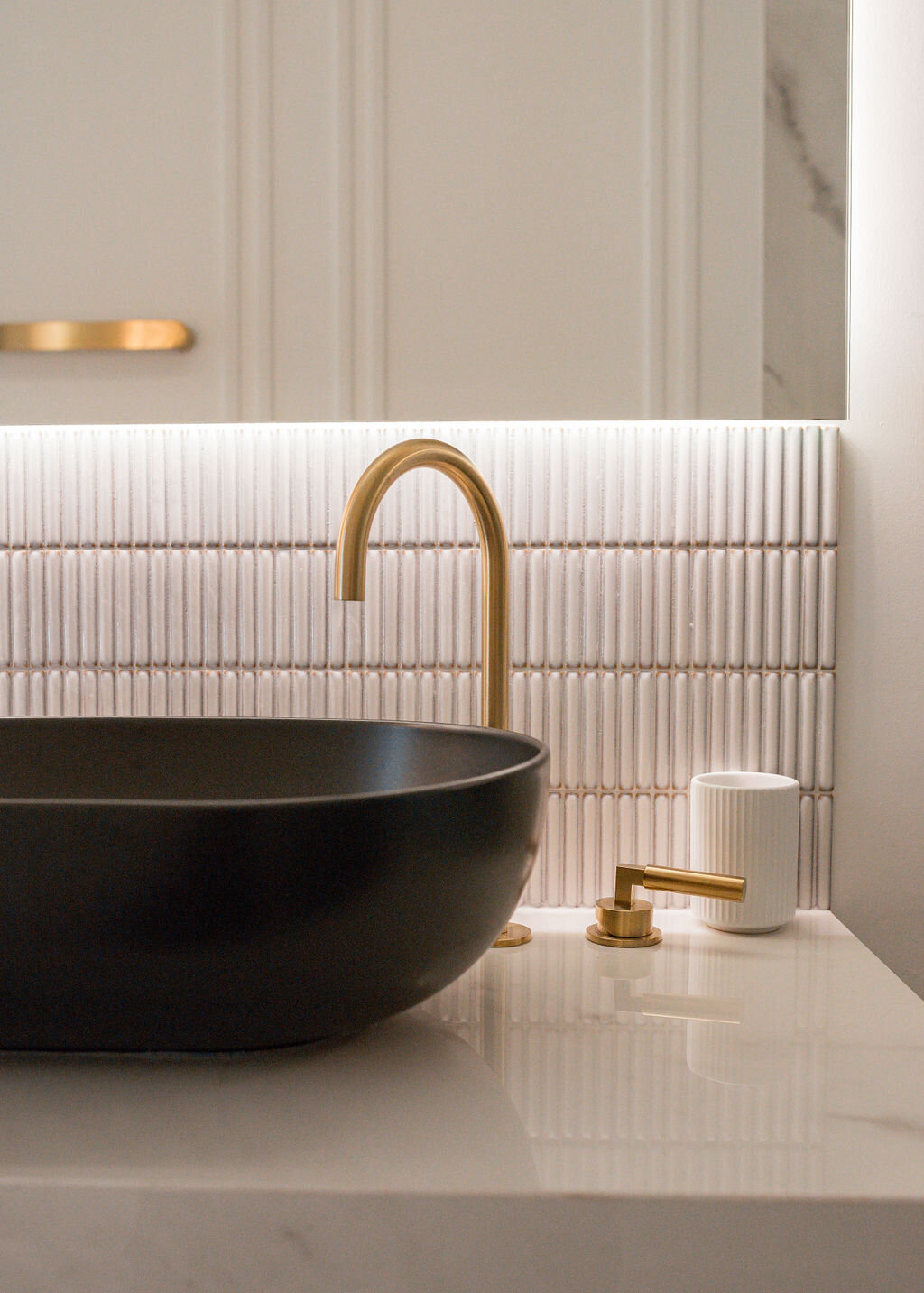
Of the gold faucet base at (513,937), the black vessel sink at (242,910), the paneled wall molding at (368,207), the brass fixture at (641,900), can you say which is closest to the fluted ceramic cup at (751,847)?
the brass fixture at (641,900)

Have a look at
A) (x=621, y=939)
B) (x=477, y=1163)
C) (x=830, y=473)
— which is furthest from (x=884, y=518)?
(x=477, y=1163)

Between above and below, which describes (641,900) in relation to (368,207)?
below

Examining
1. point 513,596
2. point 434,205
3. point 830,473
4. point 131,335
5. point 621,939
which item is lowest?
point 621,939

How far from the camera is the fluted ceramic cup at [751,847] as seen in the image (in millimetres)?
762

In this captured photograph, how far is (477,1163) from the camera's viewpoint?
1.48ft

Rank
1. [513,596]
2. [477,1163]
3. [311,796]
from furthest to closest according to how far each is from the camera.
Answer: [513,596] → [311,796] → [477,1163]

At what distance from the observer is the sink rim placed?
477 millimetres

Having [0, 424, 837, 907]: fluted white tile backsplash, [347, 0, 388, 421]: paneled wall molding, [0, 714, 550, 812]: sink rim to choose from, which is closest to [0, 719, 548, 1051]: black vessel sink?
[0, 714, 550, 812]: sink rim

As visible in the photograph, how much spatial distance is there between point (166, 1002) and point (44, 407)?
1.79ft

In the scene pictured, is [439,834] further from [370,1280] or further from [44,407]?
[44,407]

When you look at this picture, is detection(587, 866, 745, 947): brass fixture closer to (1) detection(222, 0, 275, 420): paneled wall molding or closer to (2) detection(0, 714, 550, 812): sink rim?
(2) detection(0, 714, 550, 812): sink rim

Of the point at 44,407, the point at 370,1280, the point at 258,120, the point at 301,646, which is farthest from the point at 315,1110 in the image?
the point at 258,120

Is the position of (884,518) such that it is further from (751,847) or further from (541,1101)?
(541,1101)

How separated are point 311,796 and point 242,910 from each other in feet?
0.88
